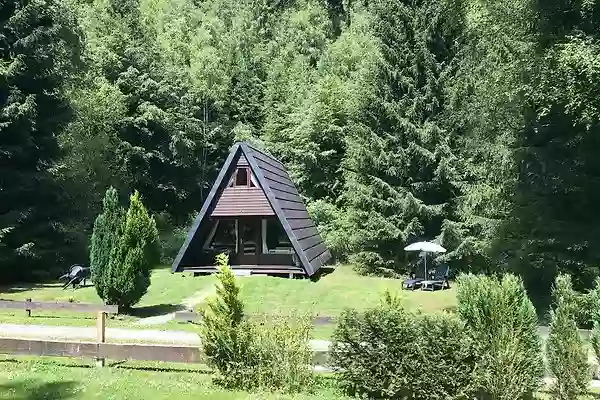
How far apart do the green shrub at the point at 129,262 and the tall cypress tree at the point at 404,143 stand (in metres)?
13.1

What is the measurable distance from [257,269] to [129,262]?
7506 mm

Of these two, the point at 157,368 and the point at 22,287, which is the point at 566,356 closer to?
the point at 157,368

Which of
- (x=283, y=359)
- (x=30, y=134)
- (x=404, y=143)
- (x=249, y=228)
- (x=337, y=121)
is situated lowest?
(x=283, y=359)

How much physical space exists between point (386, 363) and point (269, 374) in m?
1.77

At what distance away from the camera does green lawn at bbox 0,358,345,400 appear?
7996 millimetres

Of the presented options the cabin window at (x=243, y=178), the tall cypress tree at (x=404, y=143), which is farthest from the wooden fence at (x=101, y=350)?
the tall cypress tree at (x=404, y=143)

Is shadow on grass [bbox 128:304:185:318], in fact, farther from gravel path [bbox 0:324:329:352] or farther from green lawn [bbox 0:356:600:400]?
green lawn [bbox 0:356:600:400]

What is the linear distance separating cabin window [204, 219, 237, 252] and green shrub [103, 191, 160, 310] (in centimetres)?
716

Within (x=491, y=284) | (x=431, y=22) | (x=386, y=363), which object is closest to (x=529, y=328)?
(x=491, y=284)

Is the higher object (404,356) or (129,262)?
(129,262)

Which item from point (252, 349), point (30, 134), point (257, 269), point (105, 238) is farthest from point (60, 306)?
point (30, 134)

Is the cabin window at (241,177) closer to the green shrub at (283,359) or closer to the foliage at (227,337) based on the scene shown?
the foliage at (227,337)

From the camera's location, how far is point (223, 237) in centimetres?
2236

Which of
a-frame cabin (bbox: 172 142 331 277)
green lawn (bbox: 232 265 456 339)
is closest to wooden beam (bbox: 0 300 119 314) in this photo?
green lawn (bbox: 232 265 456 339)
